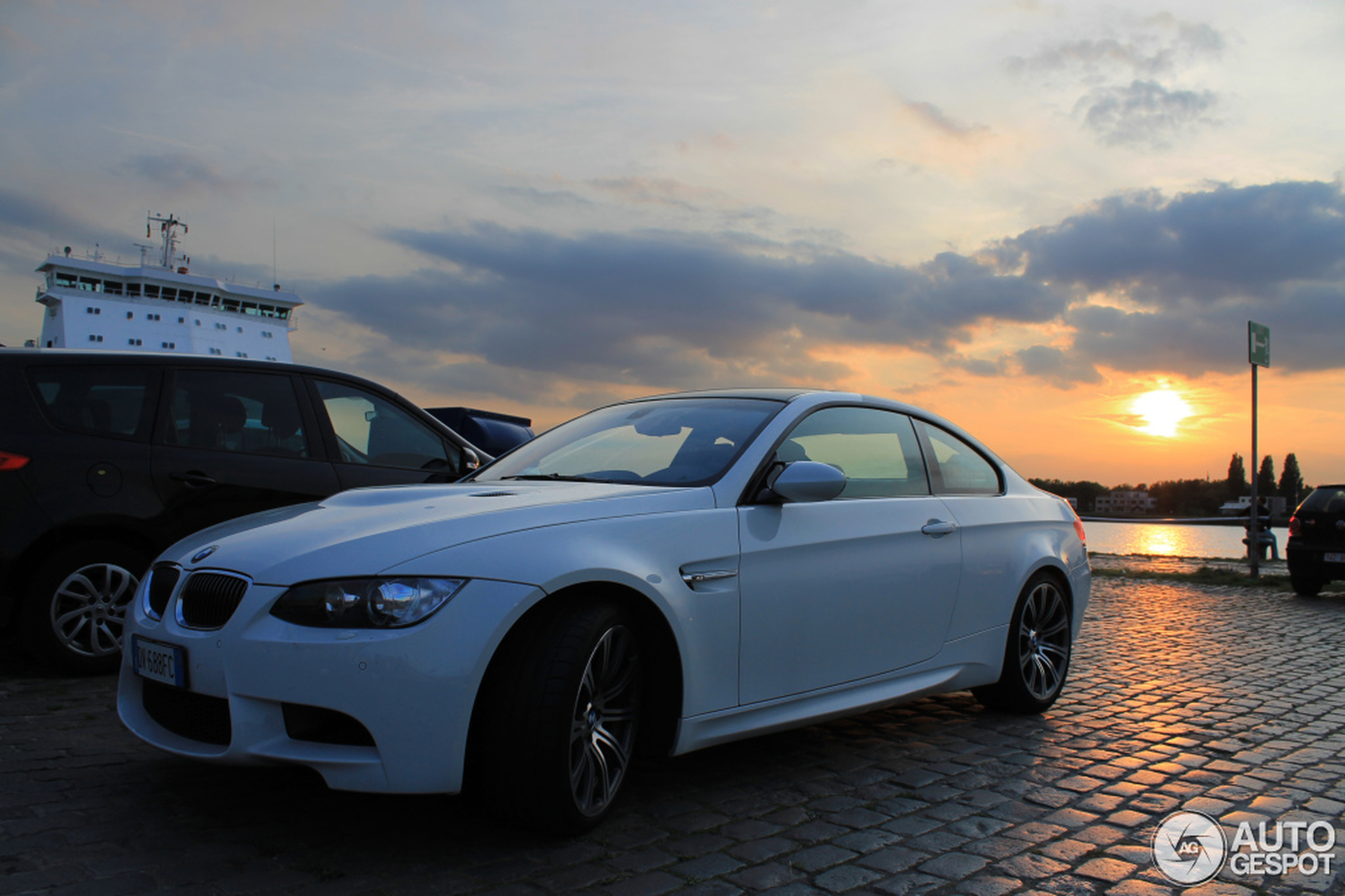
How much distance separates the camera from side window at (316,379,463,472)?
6020mm

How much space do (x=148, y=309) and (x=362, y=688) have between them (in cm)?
3679

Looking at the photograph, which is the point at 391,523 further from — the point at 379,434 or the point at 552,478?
the point at 379,434

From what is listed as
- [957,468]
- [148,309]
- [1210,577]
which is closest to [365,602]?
[957,468]

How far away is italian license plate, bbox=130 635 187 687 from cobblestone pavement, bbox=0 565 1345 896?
1.57 feet

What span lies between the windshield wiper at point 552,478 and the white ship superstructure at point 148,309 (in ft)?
107

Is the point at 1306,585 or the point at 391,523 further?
the point at 1306,585

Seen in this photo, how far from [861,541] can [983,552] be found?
103 centimetres

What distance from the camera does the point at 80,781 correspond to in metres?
3.45

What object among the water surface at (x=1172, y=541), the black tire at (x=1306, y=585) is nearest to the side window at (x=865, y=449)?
the black tire at (x=1306, y=585)

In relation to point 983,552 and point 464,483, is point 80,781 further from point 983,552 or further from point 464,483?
point 983,552

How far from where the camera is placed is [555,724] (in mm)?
2764

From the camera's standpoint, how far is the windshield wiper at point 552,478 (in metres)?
3.79

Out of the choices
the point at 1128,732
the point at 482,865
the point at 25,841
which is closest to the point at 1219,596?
the point at 1128,732

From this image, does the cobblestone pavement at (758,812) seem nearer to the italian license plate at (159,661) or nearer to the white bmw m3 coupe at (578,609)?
the white bmw m3 coupe at (578,609)
